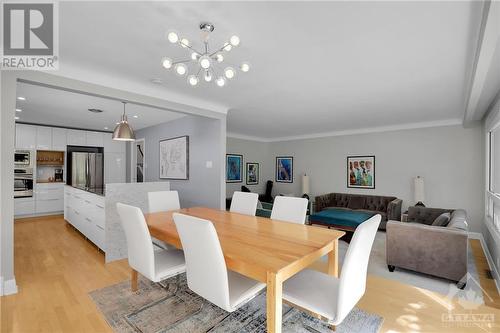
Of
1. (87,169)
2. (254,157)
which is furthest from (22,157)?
(254,157)

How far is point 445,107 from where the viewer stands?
13.2ft

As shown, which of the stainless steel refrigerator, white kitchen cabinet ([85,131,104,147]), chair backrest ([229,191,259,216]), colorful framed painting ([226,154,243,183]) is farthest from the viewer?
colorful framed painting ([226,154,243,183])

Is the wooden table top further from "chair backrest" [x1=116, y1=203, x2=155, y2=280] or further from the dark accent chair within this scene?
the dark accent chair

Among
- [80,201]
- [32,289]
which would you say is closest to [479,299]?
[32,289]

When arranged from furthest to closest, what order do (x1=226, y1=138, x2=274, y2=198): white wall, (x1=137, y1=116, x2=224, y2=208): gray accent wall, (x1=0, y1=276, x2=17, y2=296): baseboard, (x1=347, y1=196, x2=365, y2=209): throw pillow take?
1. (x1=226, y1=138, x2=274, y2=198): white wall
2. (x1=347, y1=196, x2=365, y2=209): throw pillow
3. (x1=137, y1=116, x2=224, y2=208): gray accent wall
4. (x1=0, y1=276, x2=17, y2=296): baseboard

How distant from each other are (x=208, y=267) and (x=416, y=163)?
569 centimetres

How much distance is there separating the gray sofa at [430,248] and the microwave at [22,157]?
7632 millimetres

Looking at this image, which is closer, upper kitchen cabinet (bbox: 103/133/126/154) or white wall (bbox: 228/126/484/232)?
white wall (bbox: 228/126/484/232)

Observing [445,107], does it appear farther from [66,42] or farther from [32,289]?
[32,289]

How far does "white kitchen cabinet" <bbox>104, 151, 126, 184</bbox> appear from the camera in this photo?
22.0 feet

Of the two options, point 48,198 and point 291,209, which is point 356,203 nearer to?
point 291,209

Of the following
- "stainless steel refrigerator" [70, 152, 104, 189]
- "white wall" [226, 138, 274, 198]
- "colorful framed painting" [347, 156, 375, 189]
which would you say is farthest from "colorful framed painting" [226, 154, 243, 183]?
"stainless steel refrigerator" [70, 152, 104, 189]

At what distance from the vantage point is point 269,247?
5.38ft

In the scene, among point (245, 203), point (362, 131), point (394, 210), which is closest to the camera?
point (245, 203)
